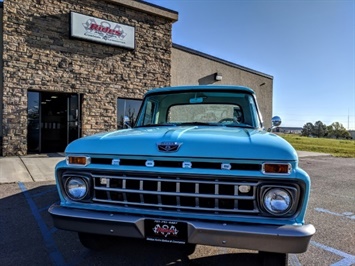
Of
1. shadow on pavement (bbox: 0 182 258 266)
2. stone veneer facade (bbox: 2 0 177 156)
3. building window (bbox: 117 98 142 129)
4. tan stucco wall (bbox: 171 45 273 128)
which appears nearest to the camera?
shadow on pavement (bbox: 0 182 258 266)

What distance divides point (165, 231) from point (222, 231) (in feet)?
1.49

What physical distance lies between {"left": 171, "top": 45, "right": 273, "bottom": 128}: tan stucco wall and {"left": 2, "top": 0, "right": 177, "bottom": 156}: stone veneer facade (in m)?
0.77

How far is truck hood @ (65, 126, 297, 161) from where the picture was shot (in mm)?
2200

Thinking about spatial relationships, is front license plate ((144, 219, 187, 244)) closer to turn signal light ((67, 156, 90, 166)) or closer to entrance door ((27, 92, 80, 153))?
turn signal light ((67, 156, 90, 166))

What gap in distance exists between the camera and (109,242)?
11.3ft

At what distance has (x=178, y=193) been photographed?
2.33 meters

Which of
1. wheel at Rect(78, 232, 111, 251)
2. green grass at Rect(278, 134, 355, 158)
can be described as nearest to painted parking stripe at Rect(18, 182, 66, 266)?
wheel at Rect(78, 232, 111, 251)

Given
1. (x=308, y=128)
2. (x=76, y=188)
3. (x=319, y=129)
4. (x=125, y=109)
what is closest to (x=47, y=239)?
(x=76, y=188)

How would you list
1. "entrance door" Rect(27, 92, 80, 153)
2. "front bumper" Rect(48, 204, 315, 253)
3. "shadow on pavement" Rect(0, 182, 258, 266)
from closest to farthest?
"front bumper" Rect(48, 204, 315, 253), "shadow on pavement" Rect(0, 182, 258, 266), "entrance door" Rect(27, 92, 80, 153)

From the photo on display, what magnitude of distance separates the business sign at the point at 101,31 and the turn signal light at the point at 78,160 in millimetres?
9848

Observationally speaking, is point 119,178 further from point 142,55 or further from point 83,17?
point 142,55

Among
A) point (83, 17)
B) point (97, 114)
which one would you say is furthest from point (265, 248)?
point (83, 17)

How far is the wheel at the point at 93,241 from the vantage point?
3121 mm

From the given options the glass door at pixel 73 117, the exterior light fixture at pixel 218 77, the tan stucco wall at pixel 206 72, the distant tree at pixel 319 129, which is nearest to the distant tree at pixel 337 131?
the distant tree at pixel 319 129
